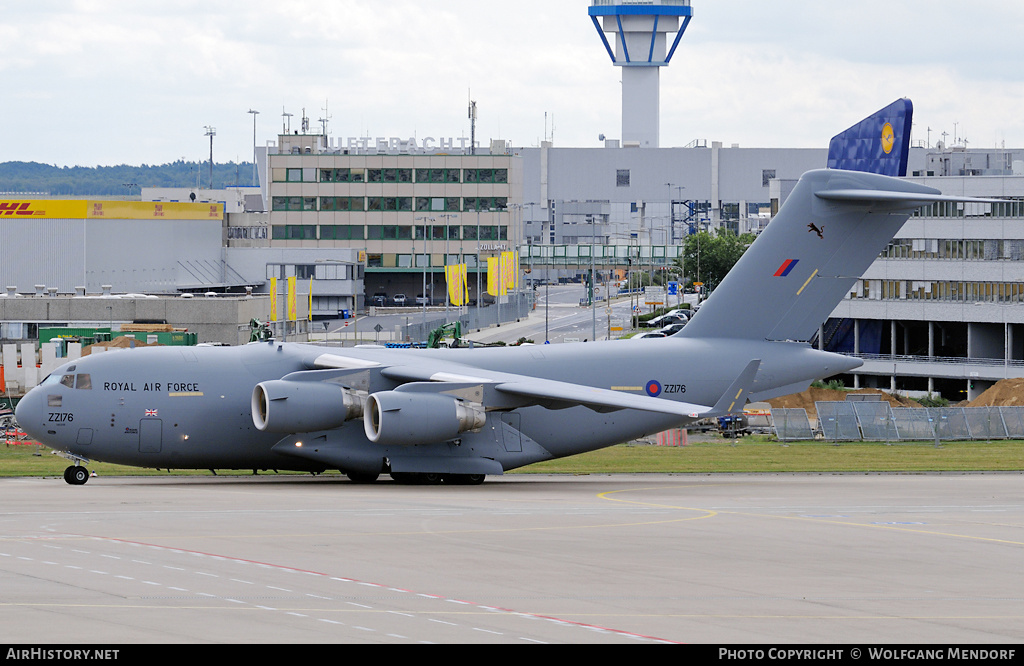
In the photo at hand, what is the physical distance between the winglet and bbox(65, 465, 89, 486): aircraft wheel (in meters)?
15.0

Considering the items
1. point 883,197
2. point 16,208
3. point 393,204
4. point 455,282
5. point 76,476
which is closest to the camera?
point 76,476

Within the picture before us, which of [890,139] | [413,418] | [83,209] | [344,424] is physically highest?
[83,209]

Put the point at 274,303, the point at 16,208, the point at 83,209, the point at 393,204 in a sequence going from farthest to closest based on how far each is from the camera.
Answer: the point at 393,204 < the point at 83,209 < the point at 16,208 < the point at 274,303

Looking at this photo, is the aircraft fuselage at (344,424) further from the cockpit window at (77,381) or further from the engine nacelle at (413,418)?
the engine nacelle at (413,418)

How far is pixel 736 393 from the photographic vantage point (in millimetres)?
31234

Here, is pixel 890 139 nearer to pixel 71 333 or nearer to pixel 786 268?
pixel 786 268

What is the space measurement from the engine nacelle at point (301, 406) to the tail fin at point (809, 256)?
10377 millimetres

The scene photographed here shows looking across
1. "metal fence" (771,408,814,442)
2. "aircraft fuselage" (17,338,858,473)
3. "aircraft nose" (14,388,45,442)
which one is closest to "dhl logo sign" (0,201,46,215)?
"metal fence" (771,408,814,442)

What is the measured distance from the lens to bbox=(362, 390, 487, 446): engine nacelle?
3225 centimetres

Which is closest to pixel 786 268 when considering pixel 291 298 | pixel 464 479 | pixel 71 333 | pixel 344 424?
pixel 464 479

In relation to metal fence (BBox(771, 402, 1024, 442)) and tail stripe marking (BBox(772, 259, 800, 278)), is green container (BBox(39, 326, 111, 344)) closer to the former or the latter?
metal fence (BBox(771, 402, 1024, 442))

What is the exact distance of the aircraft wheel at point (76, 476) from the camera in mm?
32531

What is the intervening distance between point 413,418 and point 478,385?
1890 millimetres
